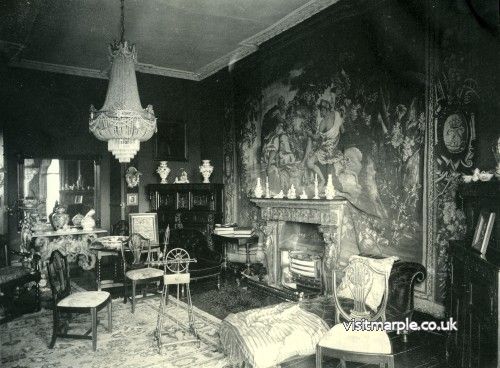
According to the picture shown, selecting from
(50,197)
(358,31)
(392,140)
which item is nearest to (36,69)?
(50,197)

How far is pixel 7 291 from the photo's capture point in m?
5.47

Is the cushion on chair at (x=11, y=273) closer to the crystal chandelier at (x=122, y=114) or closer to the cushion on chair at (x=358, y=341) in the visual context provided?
the crystal chandelier at (x=122, y=114)

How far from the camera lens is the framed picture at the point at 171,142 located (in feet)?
31.2

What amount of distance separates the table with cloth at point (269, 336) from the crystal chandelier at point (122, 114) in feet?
7.58

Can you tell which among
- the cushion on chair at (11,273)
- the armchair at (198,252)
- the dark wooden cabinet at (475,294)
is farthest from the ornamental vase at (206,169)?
the dark wooden cabinet at (475,294)

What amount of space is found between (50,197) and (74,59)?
3.17 m

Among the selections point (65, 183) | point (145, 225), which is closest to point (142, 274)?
point (145, 225)

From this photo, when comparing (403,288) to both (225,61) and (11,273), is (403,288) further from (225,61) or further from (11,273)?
(225,61)

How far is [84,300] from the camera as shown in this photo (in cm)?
459

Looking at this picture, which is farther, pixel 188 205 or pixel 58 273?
pixel 188 205

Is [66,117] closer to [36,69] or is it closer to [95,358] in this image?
[36,69]

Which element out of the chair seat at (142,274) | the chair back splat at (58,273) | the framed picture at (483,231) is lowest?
the chair seat at (142,274)

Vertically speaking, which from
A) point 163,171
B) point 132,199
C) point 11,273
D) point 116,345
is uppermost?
point 163,171

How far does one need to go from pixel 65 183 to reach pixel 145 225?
248 cm
